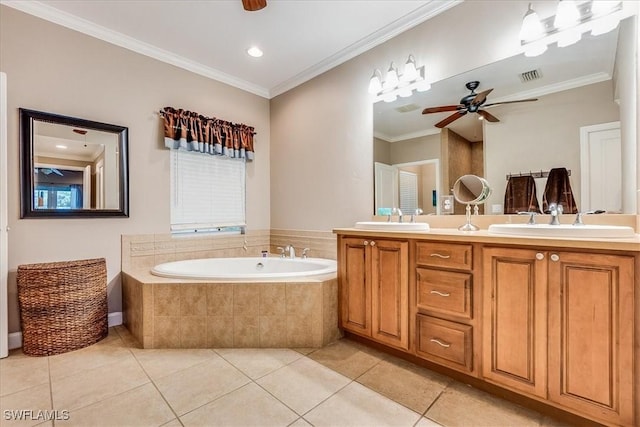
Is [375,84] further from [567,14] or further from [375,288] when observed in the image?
[375,288]

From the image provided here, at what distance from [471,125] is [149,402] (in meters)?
2.68

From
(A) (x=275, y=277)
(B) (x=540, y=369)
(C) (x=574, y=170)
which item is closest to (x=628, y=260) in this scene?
(B) (x=540, y=369)

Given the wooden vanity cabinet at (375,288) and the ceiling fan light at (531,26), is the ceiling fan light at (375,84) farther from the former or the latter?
the wooden vanity cabinet at (375,288)

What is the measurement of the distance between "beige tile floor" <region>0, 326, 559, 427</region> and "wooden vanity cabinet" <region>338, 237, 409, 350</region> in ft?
0.65

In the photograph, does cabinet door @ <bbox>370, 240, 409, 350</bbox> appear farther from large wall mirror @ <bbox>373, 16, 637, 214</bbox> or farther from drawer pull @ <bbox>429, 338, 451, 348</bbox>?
large wall mirror @ <bbox>373, 16, 637, 214</bbox>

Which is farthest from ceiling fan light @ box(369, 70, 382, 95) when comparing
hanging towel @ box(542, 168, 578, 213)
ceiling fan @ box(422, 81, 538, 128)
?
hanging towel @ box(542, 168, 578, 213)

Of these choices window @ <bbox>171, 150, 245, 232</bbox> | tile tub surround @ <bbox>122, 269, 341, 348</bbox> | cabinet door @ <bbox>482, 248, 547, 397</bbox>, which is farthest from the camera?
window @ <bbox>171, 150, 245, 232</bbox>

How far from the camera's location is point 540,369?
1404 mm

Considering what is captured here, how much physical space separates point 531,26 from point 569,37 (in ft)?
0.72

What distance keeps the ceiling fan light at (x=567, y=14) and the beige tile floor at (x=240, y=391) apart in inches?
85.4

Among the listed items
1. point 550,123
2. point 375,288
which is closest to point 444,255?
point 375,288

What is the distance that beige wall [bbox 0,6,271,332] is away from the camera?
7.32ft

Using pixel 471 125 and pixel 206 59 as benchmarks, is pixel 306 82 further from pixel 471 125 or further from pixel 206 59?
pixel 471 125

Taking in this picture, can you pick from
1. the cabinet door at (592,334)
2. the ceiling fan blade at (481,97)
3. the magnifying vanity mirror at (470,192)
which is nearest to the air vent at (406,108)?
the ceiling fan blade at (481,97)
